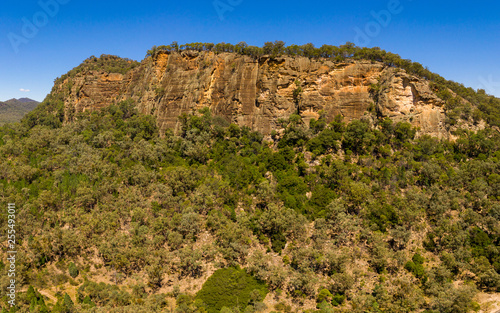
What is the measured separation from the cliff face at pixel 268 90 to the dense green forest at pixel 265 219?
480 cm

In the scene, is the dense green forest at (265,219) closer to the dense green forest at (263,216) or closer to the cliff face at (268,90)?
the dense green forest at (263,216)

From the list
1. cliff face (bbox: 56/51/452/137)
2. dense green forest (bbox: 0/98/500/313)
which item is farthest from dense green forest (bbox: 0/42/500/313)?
cliff face (bbox: 56/51/452/137)

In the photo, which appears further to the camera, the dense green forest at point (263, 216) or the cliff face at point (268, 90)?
the cliff face at point (268, 90)

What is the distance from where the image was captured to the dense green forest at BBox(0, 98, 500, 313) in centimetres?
3594

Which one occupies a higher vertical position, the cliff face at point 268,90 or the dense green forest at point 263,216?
the cliff face at point 268,90

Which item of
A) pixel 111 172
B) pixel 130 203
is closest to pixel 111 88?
pixel 111 172

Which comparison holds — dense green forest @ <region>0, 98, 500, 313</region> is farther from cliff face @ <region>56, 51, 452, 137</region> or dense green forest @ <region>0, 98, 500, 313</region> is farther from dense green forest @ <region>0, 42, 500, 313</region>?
cliff face @ <region>56, 51, 452, 137</region>

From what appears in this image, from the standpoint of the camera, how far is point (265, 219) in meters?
44.6

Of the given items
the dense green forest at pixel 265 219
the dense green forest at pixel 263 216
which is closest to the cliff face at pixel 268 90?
the dense green forest at pixel 263 216

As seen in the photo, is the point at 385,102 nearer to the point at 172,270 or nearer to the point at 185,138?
the point at 185,138

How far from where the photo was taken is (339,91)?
64312 millimetres

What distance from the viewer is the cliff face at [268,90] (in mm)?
60188

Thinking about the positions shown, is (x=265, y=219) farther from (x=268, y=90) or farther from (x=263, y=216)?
(x=268, y=90)

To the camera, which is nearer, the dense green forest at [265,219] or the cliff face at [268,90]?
the dense green forest at [265,219]
